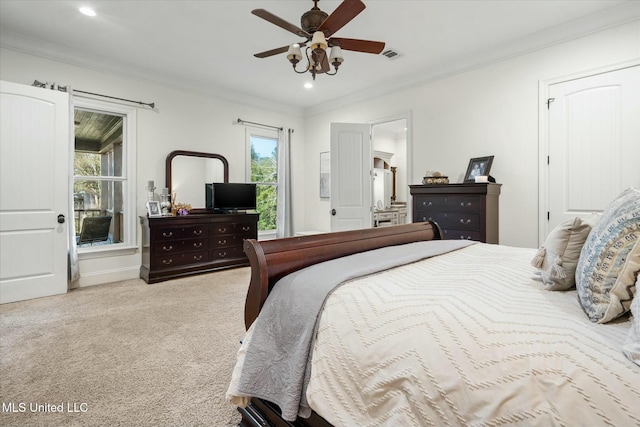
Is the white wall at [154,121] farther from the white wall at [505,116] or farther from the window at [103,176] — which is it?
the white wall at [505,116]

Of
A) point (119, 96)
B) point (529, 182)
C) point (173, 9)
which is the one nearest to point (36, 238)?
point (119, 96)

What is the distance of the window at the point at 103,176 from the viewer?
3883 mm

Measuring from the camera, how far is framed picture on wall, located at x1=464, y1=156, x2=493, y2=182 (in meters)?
3.53

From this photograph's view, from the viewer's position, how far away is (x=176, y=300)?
325cm

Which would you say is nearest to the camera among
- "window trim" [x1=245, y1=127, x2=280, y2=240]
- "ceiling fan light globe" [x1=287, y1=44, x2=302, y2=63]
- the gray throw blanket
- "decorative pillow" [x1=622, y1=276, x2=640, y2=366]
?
"decorative pillow" [x1=622, y1=276, x2=640, y2=366]

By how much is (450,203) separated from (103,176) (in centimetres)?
438

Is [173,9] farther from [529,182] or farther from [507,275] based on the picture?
[529,182]

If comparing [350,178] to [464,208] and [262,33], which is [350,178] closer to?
[464,208]

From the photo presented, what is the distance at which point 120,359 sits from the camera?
2029 mm

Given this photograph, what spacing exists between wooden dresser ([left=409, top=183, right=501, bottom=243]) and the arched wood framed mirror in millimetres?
3180

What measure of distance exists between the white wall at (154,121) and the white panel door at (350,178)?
1.59 meters

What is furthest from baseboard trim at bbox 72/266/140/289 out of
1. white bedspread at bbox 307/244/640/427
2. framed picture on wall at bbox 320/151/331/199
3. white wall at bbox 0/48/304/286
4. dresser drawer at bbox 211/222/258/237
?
white bedspread at bbox 307/244/640/427

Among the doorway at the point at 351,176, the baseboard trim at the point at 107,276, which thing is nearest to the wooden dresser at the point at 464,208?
the doorway at the point at 351,176

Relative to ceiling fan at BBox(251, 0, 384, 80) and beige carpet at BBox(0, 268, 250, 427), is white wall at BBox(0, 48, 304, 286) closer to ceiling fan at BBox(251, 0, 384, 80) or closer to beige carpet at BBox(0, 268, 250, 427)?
beige carpet at BBox(0, 268, 250, 427)
